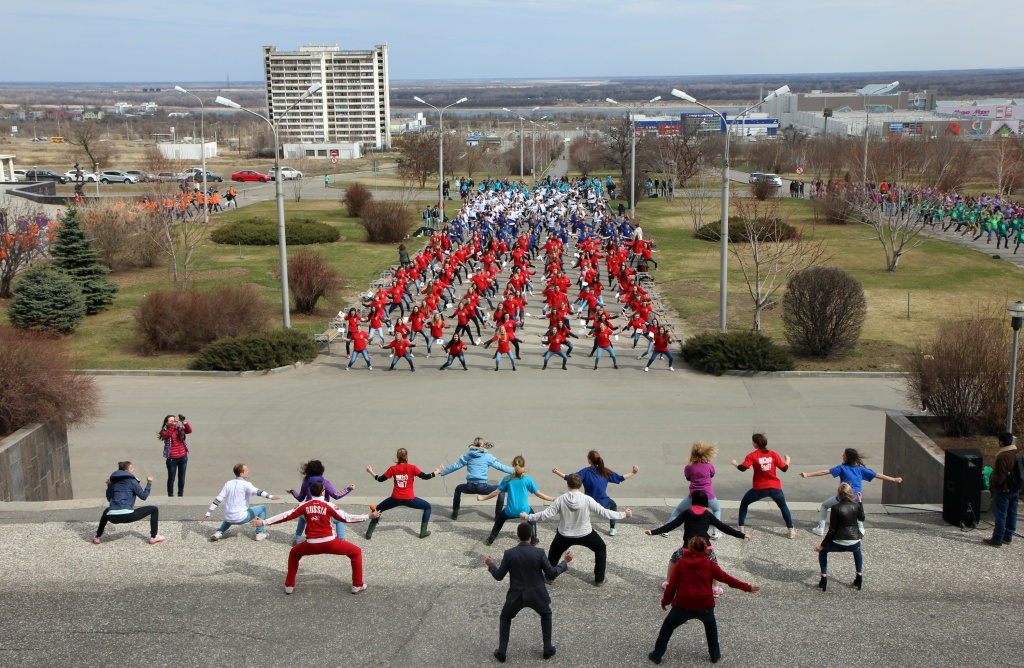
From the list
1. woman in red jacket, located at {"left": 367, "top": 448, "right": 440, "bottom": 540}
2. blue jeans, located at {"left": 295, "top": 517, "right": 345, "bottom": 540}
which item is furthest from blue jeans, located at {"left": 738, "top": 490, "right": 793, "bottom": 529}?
blue jeans, located at {"left": 295, "top": 517, "right": 345, "bottom": 540}

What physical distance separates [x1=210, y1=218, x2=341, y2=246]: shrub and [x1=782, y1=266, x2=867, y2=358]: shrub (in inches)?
955

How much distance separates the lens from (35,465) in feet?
42.6

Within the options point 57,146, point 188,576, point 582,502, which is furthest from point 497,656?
point 57,146

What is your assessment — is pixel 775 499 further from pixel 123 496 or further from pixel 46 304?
pixel 46 304

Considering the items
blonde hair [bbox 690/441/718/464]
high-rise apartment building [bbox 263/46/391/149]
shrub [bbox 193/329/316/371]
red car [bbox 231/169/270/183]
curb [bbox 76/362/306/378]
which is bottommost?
curb [bbox 76/362/306/378]

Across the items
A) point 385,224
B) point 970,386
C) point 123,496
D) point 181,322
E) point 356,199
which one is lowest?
point 181,322

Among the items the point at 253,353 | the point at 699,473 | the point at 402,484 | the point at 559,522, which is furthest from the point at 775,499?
the point at 253,353

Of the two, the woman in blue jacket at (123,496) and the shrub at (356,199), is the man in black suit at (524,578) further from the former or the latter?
the shrub at (356,199)

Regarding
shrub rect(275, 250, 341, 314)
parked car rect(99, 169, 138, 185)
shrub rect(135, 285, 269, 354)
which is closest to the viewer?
shrub rect(135, 285, 269, 354)

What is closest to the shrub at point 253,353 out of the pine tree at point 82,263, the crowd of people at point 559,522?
the pine tree at point 82,263

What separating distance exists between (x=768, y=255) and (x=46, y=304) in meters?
19.2

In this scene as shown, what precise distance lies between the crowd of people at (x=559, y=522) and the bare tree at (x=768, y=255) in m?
13.0

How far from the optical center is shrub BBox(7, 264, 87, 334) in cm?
2484

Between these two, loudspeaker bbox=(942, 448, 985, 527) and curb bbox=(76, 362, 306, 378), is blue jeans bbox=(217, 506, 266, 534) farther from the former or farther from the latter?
curb bbox=(76, 362, 306, 378)
